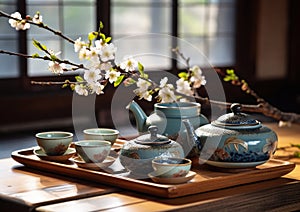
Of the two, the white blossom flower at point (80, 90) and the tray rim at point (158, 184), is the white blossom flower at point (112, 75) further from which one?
the tray rim at point (158, 184)

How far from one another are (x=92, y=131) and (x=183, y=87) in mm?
390

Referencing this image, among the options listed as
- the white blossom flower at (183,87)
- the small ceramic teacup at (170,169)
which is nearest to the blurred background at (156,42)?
the white blossom flower at (183,87)

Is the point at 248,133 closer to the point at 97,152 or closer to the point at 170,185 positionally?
the point at 170,185

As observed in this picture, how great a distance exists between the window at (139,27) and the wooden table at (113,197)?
2957 mm

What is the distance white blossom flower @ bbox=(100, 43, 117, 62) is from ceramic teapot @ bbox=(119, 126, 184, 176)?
24 cm

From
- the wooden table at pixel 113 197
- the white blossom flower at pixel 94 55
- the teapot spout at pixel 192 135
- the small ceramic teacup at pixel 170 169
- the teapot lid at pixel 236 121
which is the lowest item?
the wooden table at pixel 113 197

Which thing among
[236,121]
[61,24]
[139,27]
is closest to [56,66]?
[236,121]

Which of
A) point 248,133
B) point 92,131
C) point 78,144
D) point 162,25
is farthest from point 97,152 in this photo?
point 162,25

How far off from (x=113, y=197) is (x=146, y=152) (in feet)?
0.56

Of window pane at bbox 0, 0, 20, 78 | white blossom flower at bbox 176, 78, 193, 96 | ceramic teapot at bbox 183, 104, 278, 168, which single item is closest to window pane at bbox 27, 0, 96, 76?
window pane at bbox 0, 0, 20, 78

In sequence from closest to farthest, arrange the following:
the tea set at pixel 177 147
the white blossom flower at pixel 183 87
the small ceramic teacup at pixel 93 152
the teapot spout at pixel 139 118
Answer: the tea set at pixel 177 147 → the small ceramic teacup at pixel 93 152 → the teapot spout at pixel 139 118 → the white blossom flower at pixel 183 87

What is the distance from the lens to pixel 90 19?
5.33 m

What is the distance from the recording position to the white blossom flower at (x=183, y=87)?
2.34 metres

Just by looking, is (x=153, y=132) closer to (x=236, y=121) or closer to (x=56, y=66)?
(x=236, y=121)
